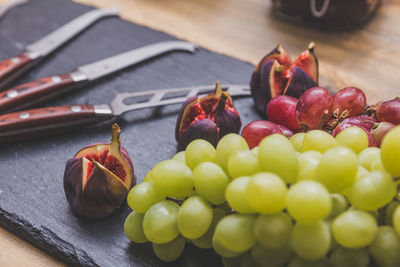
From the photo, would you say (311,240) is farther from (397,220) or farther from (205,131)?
(205,131)

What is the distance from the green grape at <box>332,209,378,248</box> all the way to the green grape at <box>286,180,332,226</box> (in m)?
0.02

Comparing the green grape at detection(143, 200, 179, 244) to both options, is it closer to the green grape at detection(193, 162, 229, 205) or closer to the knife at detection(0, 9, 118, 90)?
the green grape at detection(193, 162, 229, 205)

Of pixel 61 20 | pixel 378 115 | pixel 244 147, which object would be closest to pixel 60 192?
pixel 244 147

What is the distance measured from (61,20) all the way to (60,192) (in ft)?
2.30

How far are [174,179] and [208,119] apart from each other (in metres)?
0.22

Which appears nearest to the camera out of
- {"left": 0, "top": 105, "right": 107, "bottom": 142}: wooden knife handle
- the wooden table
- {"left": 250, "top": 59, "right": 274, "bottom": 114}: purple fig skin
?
{"left": 0, "top": 105, "right": 107, "bottom": 142}: wooden knife handle

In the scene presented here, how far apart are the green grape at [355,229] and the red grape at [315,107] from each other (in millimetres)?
283

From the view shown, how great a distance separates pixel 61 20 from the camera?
51.5 inches

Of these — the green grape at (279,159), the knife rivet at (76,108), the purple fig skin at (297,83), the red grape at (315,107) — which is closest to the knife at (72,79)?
the knife rivet at (76,108)

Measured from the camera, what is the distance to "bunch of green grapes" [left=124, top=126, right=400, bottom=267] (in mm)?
501

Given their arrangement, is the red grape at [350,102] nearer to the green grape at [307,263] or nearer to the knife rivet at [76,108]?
the green grape at [307,263]

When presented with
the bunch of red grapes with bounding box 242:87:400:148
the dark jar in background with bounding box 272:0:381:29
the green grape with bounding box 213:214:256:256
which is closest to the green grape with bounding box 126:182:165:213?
the green grape with bounding box 213:214:256:256

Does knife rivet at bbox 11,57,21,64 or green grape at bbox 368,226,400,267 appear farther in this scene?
knife rivet at bbox 11,57,21,64

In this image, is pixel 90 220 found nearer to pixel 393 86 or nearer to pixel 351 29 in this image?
pixel 393 86
